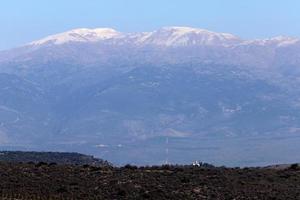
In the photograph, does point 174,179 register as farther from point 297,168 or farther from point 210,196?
point 297,168

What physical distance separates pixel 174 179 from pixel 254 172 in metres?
10.3

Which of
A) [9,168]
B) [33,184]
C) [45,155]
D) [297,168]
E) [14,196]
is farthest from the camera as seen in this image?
[45,155]

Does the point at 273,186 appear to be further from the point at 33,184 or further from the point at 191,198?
the point at 33,184

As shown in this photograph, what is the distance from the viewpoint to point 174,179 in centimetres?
6719

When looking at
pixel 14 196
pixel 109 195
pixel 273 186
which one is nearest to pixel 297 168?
pixel 273 186

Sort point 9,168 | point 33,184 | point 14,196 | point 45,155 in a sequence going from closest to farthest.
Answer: point 14,196
point 33,184
point 9,168
point 45,155

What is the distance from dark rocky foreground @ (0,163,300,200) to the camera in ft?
202

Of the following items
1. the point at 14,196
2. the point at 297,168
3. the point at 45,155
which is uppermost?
the point at 45,155

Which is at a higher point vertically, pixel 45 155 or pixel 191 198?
pixel 45 155

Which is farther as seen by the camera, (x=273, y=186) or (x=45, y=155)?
(x=45, y=155)

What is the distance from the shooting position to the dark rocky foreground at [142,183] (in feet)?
202

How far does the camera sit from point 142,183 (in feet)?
214

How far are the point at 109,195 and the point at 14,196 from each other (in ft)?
23.2

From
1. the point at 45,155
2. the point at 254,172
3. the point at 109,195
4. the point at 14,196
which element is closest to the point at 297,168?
the point at 254,172
